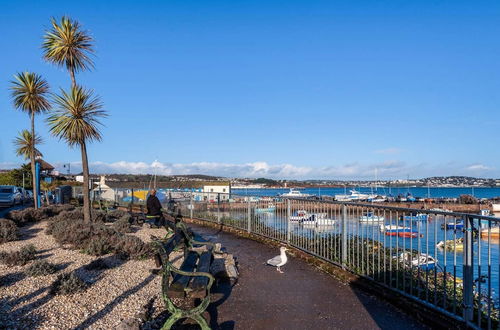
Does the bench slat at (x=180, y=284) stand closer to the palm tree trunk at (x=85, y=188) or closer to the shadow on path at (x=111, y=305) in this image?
the shadow on path at (x=111, y=305)

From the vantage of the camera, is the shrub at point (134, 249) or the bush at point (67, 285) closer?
the bush at point (67, 285)

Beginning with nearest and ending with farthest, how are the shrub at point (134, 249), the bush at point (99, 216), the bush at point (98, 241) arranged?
the shrub at point (134, 249)
the bush at point (98, 241)
the bush at point (99, 216)

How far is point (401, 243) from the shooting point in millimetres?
5914

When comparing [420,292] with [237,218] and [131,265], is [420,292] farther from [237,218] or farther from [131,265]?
[237,218]

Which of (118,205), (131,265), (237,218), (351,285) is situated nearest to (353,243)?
(351,285)

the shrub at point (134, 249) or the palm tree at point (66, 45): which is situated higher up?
the palm tree at point (66, 45)

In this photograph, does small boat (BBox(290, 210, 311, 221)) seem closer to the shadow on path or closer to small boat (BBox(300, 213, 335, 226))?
small boat (BBox(300, 213, 335, 226))

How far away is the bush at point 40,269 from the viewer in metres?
6.63

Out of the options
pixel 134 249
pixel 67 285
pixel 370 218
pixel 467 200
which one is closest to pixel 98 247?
pixel 134 249

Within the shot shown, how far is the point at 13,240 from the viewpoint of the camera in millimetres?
10539

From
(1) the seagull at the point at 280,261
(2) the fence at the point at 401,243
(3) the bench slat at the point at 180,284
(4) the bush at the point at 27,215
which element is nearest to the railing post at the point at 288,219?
(2) the fence at the point at 401,243

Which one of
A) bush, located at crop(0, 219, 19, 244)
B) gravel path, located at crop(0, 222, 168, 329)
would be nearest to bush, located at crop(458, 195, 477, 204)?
gravel path, located at crop(0, 222, 168, 329)

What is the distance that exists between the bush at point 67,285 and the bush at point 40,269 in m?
1.03

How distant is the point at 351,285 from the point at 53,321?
4498 millimetres
